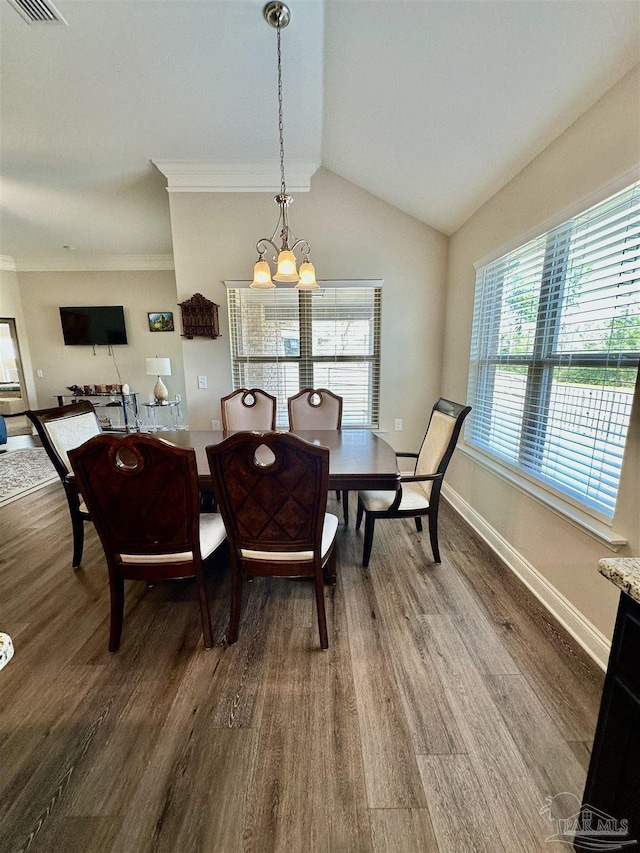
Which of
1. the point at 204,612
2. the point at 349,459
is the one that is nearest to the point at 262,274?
the point at 349,459

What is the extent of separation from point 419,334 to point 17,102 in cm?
354

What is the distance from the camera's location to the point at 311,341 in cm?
341

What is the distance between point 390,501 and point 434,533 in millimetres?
397

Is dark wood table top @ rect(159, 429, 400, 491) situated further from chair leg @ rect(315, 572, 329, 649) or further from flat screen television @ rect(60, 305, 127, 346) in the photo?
flat screen television @ rect(60, 305, 127, 346)

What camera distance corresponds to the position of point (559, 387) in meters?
1.84

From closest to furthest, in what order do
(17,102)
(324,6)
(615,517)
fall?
(615,517) < (324,6) < (17,102)

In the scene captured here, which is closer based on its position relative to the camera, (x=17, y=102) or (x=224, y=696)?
(x=224, y=696)

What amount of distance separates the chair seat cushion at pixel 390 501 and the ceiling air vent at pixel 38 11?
122 inches

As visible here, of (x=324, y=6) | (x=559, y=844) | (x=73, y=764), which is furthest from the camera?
(x=324, y=6)

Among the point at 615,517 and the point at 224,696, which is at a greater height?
the point at 615,517

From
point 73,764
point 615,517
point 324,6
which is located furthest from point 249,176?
point 73,764

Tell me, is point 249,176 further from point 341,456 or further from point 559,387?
point 559,387

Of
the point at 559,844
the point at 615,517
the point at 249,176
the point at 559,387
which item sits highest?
the point at 249,176

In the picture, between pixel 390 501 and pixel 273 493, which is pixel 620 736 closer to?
pixel 273 493
